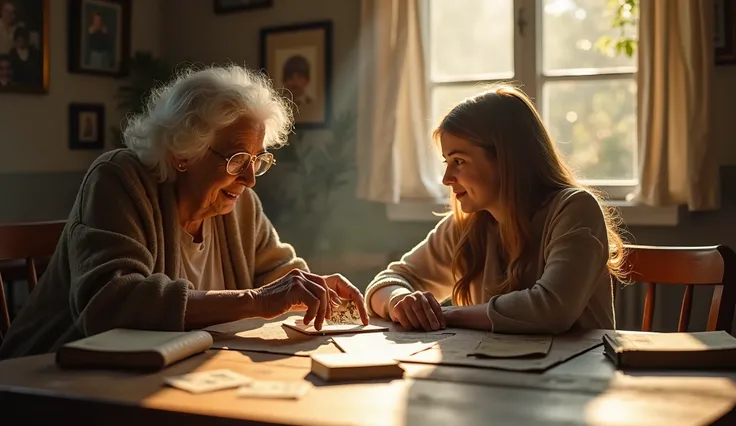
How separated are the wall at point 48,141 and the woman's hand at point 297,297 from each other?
241cm

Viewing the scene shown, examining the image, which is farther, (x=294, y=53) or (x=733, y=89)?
(x=294, y=53)

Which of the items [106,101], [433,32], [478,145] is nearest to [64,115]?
[106,101]

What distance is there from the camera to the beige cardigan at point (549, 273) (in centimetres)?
184

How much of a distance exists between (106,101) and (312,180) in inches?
46.8

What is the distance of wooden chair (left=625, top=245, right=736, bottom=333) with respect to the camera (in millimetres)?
1941

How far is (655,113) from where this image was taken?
3.38 meters

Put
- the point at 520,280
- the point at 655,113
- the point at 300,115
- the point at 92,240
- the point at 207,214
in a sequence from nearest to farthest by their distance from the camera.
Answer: the point at 92,240 → the point at 520,280 → the point at 207,214 → the point at 655,113 → the point at 300,115

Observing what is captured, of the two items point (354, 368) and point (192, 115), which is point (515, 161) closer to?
point (192, 115)

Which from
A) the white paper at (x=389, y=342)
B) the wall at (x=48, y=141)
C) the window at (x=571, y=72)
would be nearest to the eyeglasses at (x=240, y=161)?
the white paper at (x=389, y=342)

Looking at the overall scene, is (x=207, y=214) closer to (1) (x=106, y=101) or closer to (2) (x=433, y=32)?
(2) (x=433, y=32)

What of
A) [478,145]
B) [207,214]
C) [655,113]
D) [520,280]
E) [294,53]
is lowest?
[520,280]

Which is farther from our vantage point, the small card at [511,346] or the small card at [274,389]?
the small card at [511,346]

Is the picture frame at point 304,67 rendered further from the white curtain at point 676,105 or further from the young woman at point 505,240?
the young woman at point 505,240

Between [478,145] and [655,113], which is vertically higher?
[655,113]
